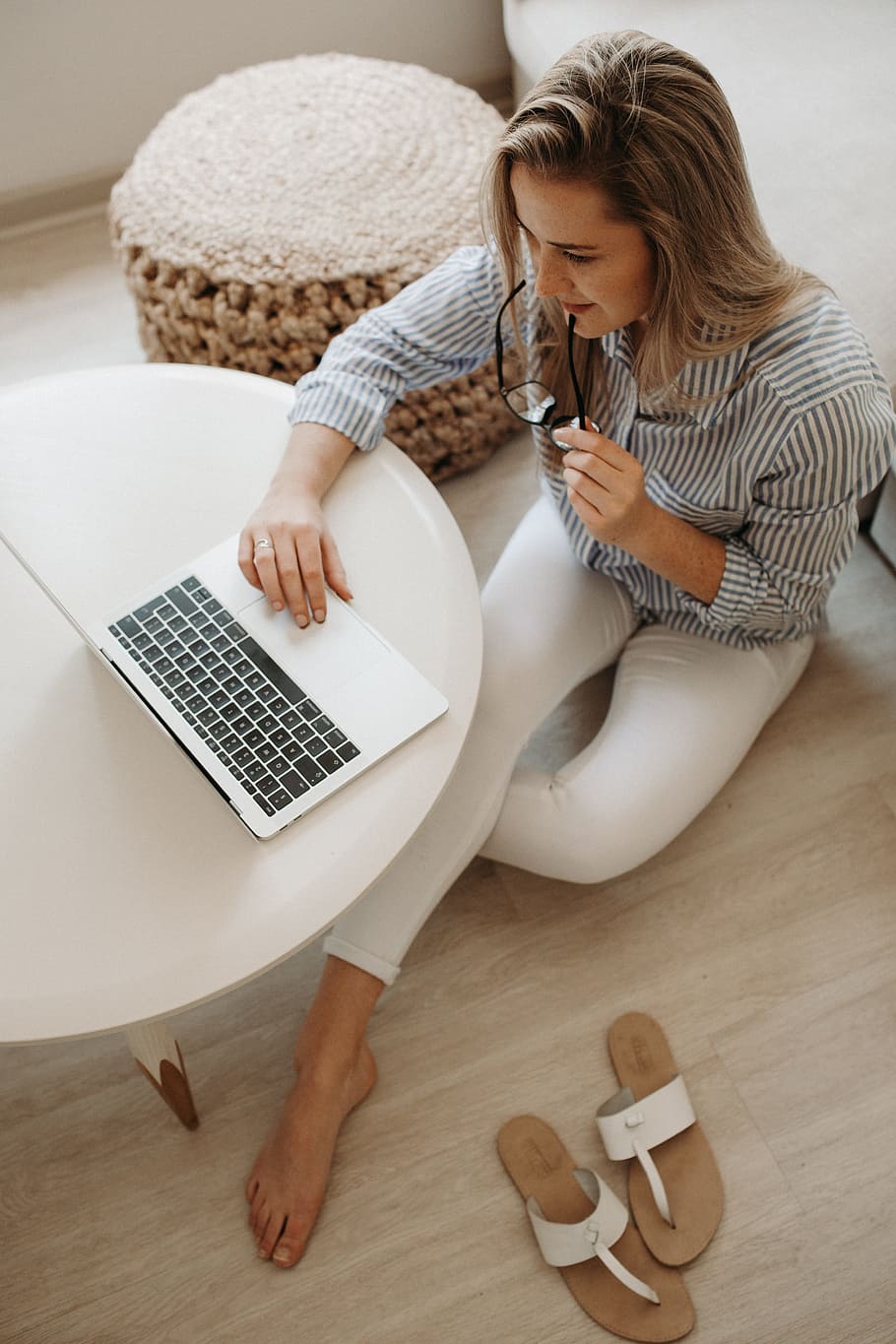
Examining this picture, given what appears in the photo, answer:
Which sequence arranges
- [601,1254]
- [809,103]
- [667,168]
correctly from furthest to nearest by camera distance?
[809,103], [601,1254], [667,168]

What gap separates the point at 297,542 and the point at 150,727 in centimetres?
20

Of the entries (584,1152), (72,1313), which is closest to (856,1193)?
(584,1152)

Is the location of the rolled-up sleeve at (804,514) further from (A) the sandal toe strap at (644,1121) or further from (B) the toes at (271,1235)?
(B) the toes at (271,1235)

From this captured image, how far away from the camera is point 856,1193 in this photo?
3.68 ft

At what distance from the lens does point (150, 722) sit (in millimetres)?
934

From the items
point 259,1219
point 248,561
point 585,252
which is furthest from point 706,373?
point 259,1219

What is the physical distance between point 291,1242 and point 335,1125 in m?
0.11

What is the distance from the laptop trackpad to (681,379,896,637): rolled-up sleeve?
1.16 ft

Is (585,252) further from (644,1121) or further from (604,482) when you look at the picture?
(644,1121)

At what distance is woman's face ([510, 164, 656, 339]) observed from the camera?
816 mm

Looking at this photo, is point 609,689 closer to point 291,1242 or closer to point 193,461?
point 193,461

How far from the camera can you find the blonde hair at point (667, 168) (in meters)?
0.78

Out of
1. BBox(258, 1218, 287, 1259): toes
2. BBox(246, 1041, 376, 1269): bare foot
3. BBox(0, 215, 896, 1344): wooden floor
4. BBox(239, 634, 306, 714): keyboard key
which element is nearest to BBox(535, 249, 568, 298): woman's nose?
BBox(239, 634, 306, 714): keyboard key

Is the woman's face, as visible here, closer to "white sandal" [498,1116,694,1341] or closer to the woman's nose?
the woman's nose
